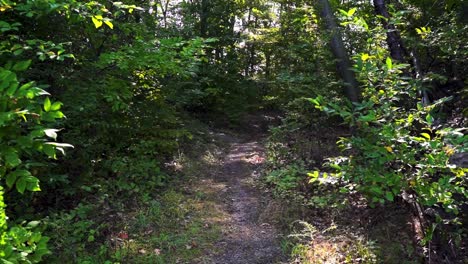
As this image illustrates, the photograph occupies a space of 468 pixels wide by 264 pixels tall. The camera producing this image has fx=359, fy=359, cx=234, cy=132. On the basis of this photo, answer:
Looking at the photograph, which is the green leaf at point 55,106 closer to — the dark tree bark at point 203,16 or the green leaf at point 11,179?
the green leaf at point 11,179

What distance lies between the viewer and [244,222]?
5.76 metres

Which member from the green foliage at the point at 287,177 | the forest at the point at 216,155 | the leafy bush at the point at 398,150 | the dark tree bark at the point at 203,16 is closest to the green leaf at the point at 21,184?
the forest at the point at 216,155

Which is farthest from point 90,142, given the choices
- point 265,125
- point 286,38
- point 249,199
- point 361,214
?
point 265,125

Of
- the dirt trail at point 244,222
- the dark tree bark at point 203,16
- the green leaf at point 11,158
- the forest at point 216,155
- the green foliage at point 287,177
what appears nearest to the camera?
the green leaf at point 11,158

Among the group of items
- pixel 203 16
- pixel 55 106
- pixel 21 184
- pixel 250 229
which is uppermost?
pixel 203 16

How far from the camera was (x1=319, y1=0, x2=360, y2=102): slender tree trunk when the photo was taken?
763cm

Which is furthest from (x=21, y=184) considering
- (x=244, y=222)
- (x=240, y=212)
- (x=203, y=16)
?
(x=203, y=16)

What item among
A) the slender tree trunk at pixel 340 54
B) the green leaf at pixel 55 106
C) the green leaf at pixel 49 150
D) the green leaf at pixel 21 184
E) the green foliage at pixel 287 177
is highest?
the slender tree trunk at pixel 340 54

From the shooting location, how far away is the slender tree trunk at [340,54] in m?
7.63

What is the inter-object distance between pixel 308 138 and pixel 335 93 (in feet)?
4.33

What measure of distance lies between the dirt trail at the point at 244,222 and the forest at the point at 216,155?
1.1 inches

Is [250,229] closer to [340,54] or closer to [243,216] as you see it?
[243,216]

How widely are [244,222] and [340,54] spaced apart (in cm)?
441

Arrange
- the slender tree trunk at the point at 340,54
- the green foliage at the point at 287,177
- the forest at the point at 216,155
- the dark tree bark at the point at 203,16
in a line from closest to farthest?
the forest at the point at 216,155 < the green foliage at the point at 287,177 < the slender tree trunk at the point at 340,54 < the dark tree bark at the point at 203,16
